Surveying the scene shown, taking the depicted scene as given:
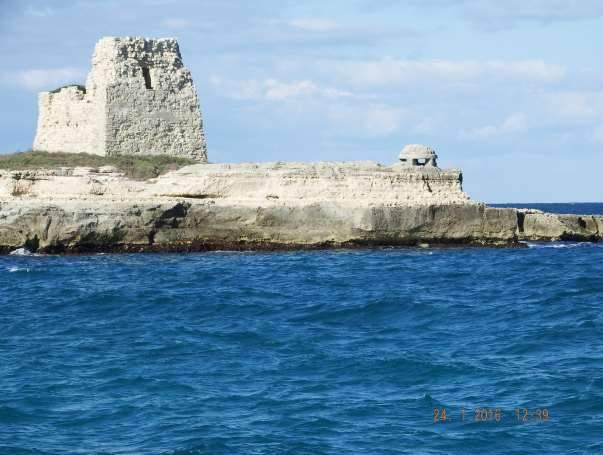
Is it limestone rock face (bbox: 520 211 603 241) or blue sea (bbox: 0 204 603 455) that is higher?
limestone rock face (bbox: 520 211 603 241)

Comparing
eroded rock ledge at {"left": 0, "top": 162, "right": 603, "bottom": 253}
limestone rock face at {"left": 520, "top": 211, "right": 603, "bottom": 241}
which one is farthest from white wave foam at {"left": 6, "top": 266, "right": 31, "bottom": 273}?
limestone rock face at {"left": 520, "top": 211, "right": 603, "bottom": 241}

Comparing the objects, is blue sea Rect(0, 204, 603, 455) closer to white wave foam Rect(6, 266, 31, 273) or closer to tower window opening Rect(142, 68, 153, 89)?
white wave foam Rect(6, 266, 31, 273)

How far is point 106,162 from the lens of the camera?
34.3m

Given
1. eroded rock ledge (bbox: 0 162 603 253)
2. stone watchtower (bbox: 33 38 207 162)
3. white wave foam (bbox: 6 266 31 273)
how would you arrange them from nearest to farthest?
1. white wave foam (bbox: 6 266 31 273)
2. eroded rock ledge (bbox: 0 162 603 253)
3. stone watchtower (bbox: 33 38 207 162)

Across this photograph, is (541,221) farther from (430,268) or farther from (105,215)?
(105,215)

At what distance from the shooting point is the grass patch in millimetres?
33656

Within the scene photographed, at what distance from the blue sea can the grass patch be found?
8.74 metres

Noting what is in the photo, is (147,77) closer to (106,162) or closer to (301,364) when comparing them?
(106,162)

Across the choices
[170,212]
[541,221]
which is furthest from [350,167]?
[541,221]

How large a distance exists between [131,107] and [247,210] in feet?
25.9

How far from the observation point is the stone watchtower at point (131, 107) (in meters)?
36.2
